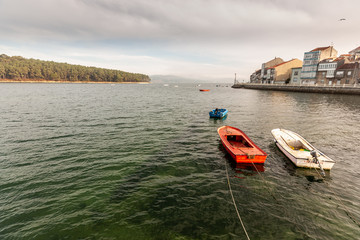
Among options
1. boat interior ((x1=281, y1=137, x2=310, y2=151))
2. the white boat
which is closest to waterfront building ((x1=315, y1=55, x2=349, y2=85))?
the white boat

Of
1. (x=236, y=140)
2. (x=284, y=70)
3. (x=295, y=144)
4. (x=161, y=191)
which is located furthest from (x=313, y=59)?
(x=161, y=191)

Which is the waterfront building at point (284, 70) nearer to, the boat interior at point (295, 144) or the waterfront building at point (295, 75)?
the waterfront building at point (295, 75)

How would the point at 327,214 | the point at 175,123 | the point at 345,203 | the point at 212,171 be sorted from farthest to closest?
the point at 175,123
the point at 212,171
the point at 345,203
the point at 327,214

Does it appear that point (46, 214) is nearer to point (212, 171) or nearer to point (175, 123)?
point (212, 171)

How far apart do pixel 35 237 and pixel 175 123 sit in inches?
839

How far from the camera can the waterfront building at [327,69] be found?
2896 inches

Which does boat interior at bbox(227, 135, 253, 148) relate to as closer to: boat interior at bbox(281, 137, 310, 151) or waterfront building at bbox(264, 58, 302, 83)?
boat interior at bbox(281, 137, 310, 151)

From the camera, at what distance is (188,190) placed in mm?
10680

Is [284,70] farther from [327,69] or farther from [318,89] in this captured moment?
[318,89]

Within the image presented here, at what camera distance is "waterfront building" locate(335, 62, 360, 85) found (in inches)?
2673

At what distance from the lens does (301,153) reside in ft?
46.9

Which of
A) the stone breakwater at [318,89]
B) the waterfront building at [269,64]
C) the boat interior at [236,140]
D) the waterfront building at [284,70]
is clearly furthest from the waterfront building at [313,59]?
the boat interior at [236,140]

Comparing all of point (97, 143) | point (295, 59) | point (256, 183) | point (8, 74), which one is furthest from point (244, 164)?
point (8, 74)

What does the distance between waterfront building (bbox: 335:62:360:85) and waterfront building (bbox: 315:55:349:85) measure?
2.04 meters
